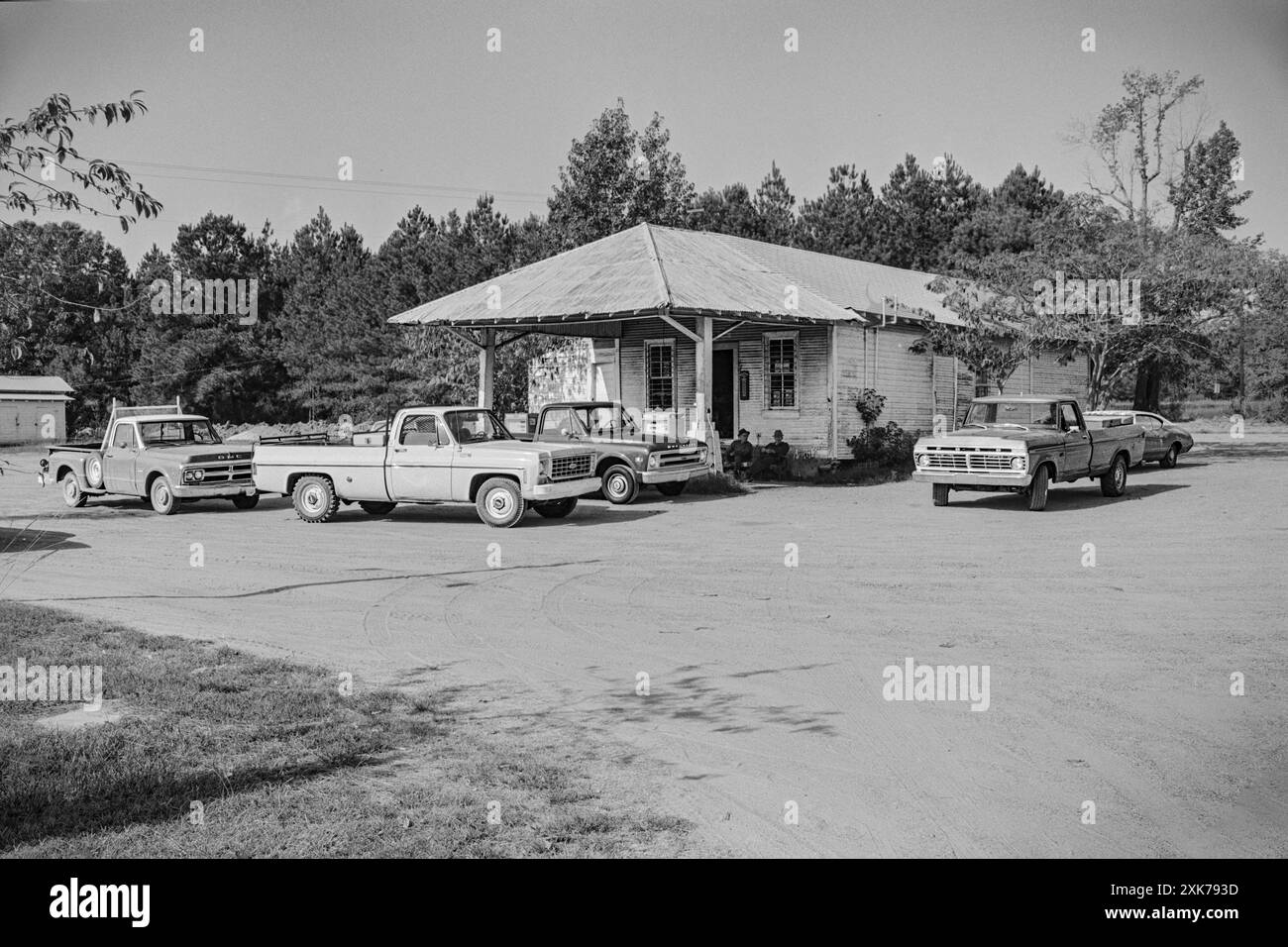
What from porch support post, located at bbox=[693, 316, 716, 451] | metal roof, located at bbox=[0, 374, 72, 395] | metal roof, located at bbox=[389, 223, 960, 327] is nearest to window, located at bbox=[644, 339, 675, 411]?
metal roof, located at bbox=[389, 223, 960, 327]

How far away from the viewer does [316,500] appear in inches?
671

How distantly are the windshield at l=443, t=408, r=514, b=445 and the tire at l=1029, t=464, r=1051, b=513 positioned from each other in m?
8.09

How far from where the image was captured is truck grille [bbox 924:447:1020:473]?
1658cm

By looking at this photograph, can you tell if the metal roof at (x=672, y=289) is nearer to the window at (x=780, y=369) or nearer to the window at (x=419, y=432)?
the window at (x=780, y=369)

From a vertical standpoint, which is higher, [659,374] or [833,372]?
[659,374]

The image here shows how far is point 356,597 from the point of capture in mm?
10453

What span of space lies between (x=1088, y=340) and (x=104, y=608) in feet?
70.0

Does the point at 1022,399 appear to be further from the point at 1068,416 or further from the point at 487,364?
the point at 487,364

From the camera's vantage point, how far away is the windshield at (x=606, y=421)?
19250mm

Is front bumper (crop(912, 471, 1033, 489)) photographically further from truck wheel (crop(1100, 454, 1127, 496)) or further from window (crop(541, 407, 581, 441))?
window (crop(541, 407, 581, 441))

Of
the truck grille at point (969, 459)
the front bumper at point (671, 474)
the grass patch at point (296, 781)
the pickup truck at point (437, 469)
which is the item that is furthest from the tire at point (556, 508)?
the grass patch at point (296, 781)

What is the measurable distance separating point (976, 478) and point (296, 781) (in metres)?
13.4
